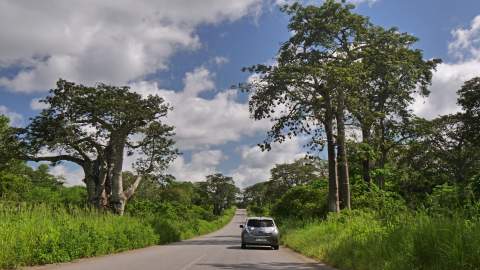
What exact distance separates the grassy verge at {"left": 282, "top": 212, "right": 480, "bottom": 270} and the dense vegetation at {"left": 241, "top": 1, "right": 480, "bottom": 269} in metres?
0.03

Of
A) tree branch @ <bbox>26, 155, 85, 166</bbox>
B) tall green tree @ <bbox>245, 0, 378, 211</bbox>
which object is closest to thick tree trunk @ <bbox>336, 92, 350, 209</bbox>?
tall green tree @ <bbox>245, 0, 378, 211</bbox>

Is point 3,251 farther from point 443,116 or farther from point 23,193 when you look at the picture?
point 23,193

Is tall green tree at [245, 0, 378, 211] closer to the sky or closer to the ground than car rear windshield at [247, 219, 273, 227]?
closer to the sky

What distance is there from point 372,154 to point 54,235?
2176 cm

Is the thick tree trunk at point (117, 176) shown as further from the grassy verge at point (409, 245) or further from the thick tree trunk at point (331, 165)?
the grassy verge at point (409, 245)

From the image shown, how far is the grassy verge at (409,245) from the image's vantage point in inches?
368

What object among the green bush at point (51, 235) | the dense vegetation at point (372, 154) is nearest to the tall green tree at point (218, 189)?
the dense vegetation at point (372, 154)

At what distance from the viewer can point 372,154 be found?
33.1 m

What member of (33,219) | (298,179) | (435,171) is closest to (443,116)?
(435,171)

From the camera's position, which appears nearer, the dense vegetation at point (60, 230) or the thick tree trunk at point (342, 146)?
Result: the dense vegetation at point (60, 230)

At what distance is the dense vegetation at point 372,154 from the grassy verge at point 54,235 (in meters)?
8.64

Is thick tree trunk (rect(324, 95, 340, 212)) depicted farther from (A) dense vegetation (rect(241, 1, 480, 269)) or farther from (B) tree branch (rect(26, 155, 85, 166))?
(B) tree branch (rect(26, 155, 85, 166))

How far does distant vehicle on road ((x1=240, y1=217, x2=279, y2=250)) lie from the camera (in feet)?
85.9

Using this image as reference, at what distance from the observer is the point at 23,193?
201 ft
